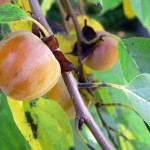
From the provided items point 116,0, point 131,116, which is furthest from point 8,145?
point 116,0

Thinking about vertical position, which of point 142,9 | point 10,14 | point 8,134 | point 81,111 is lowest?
point 142,9

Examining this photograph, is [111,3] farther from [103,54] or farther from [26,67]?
[26,67]

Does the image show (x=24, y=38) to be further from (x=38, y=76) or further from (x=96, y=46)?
(x=96, y=46)

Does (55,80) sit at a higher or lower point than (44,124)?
higher

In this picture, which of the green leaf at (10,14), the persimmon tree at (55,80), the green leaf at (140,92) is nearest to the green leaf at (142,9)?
the persimmon tree at (55,80)

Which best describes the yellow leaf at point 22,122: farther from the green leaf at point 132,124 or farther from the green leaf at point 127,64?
the green leaf at point 132,124

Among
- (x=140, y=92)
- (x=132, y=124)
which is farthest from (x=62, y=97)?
(x=132, y=124)

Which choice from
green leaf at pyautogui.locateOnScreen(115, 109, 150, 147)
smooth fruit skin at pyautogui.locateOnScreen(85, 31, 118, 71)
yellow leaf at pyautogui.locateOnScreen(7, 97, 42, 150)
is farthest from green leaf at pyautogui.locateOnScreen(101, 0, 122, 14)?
yellow leaf at pyautogui.locateOnScreen(7, 97, 42, 150)
